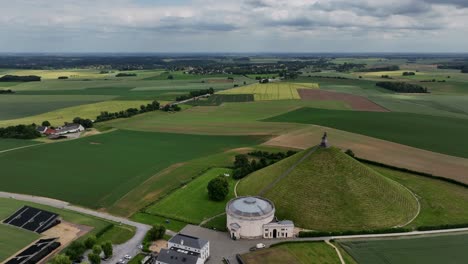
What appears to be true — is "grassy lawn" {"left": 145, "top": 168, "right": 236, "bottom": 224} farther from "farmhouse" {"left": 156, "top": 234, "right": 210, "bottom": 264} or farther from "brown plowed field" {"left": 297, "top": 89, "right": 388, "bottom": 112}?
"brown plowed field" {"left": 297, "top": 89, "right": 388, "bottom": 112}

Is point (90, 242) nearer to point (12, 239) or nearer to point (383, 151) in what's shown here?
point (12, 239)

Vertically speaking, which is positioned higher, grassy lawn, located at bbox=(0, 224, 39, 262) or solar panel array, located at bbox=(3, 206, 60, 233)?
solar panel array, located at bbox=(3, 206, 60, 233)

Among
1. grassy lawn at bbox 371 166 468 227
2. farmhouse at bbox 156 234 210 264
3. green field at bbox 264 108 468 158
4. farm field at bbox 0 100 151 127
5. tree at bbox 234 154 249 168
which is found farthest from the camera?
farm field at bbox 0 100 151 127

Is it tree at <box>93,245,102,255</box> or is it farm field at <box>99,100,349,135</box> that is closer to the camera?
tree at <box>93,245,102,255</box>

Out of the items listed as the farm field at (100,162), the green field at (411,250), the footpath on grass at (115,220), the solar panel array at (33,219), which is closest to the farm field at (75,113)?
the farm field at (100,162)

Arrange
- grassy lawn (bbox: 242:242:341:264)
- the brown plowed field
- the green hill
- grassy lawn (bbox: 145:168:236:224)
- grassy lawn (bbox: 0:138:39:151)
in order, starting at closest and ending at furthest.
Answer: grassy lawn (bbox: 242:242:341:264) < the green hill < grassy lawn (bbox: 145:168:236:224) < grassy lawn (bbox: 0:138:39:151) < the brown plowed field

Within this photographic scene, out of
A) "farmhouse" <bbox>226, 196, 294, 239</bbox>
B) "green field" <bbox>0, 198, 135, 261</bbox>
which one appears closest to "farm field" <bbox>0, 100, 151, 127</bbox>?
"green field" <bbox>0, 198, 135, 261</bbox>

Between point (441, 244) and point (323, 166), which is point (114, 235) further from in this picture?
point (441, 244)

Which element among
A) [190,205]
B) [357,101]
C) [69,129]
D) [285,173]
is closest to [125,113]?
[69,129]
